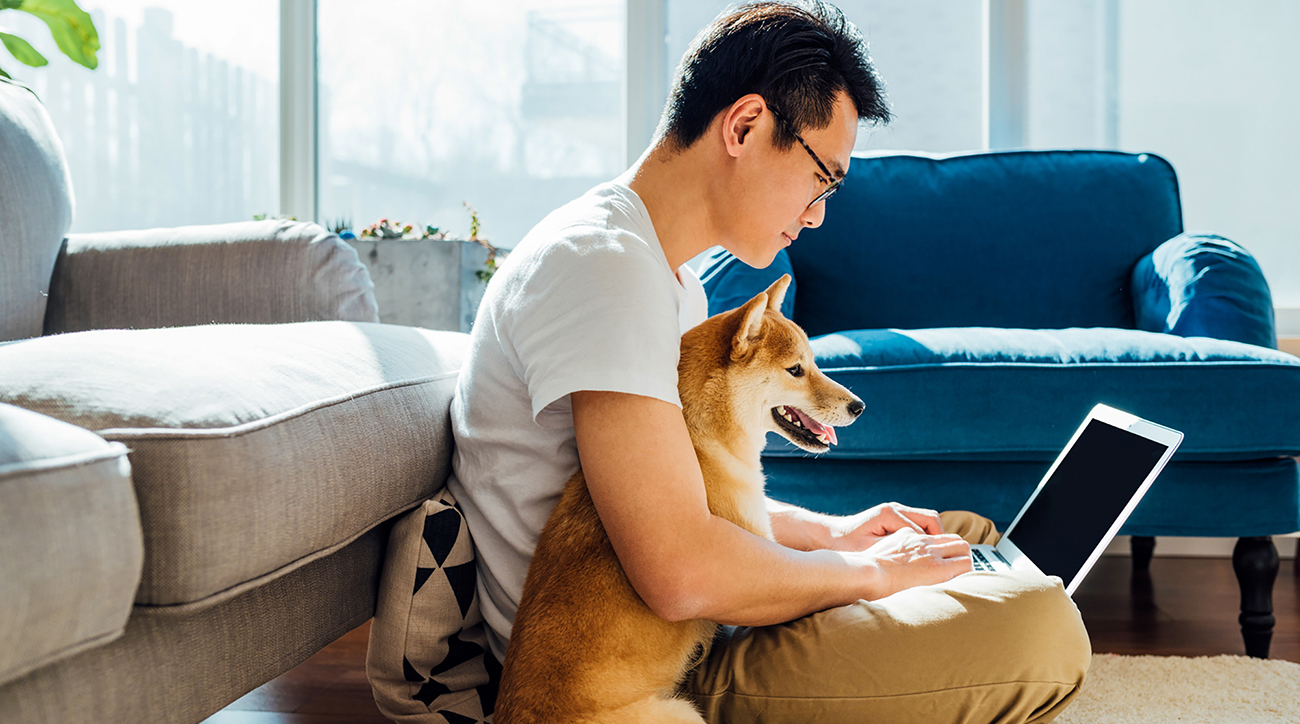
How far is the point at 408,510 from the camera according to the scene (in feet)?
2.93

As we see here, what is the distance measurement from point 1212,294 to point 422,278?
2317mm

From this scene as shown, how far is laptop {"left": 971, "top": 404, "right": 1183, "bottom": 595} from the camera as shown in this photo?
1029 millimetres

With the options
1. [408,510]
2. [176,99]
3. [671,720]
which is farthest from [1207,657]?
[176,99]

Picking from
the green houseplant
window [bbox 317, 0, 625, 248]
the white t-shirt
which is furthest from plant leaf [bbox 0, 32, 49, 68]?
window [bbox 317, 0, 625, 248]

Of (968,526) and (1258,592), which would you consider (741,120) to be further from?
(1258,592)

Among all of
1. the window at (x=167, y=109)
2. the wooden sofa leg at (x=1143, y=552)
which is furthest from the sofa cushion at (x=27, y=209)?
Result: the wooden sofa leg at (x=1143, y=552)

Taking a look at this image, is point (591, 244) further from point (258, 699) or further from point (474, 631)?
point (258, 699)

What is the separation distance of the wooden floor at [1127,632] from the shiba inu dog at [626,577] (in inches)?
29.7

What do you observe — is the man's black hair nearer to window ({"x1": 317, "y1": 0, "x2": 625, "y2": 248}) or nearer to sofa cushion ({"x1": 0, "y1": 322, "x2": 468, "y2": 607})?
sofa cushion ({"x1": 0, "y1": 322, "x2": 468, "y2": 607})

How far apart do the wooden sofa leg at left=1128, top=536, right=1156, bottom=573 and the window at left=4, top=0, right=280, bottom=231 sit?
3624 millimetres

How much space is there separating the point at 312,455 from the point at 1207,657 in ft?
5.48

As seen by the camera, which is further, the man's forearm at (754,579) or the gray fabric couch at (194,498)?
the man's forearm at (754,579)

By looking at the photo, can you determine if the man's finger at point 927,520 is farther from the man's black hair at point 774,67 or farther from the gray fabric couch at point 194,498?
the gray fabric couch at point 194,498

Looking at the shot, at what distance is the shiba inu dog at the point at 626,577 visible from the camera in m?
0.69
